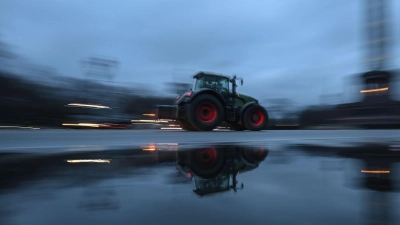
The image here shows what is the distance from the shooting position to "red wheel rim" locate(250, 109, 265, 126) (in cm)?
940

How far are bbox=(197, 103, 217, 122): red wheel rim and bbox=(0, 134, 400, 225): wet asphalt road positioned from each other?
6.21m

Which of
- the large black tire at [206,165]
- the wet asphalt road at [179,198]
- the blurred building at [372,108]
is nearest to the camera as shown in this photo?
the wet asphalt road at [179,198]

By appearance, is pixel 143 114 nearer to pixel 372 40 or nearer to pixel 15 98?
pixel 15 98

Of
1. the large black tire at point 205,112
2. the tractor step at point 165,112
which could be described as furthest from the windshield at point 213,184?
the tractor step at point 165,112

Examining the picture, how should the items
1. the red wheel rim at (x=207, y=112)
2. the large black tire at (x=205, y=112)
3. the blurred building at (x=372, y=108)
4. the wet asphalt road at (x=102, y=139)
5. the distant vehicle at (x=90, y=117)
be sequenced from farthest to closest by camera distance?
the distant vehicle at (x=90, y=117), the blurred building at (x=372, y=108), the red wheel rim at (x=207, y=112), the large black tire at (x=205, y=112), the wet asphalt road at (x=102, y=139)

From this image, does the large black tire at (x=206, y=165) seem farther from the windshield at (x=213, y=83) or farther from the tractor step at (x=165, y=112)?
the windshield at (x=213, y=83)

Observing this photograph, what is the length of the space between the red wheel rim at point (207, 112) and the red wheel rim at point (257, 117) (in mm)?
1628

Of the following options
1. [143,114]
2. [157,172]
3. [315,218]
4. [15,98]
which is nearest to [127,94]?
[143,114]

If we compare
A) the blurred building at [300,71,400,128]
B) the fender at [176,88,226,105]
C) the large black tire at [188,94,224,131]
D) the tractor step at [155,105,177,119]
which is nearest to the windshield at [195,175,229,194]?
the large black tire at [188,94,224,131]

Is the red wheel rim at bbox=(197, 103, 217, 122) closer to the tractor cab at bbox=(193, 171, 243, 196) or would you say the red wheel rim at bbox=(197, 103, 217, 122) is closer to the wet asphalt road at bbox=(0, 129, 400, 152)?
the wet asphalt road at bbox=(0, 129, 400, 152)

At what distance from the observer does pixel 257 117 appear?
31.4 ft

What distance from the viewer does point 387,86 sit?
11.9 meters

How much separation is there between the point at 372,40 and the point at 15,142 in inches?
646

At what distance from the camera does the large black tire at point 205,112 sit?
809 centimetres
